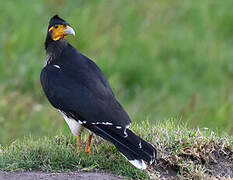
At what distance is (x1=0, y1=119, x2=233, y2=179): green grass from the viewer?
15.8ft

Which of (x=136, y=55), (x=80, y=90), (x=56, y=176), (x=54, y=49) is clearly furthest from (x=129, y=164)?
(x=136, y=55)

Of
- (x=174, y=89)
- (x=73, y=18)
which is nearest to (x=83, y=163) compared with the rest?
(x=174, y=89)

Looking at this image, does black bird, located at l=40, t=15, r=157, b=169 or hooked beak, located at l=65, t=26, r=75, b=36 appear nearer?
black bird, located at l=40, t=15, r=157, b=169

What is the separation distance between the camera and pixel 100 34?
1066 centimetres

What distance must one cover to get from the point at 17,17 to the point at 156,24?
2.43 m

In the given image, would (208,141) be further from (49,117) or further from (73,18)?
(73,18)

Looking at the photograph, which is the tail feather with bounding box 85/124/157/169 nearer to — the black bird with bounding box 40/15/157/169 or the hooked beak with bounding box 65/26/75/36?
the black bird with bounding box 40/15/157/169

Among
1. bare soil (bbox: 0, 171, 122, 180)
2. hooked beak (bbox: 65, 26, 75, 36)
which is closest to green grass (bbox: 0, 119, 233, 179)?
bare soil (bbox: 0, 171, 122, 180)

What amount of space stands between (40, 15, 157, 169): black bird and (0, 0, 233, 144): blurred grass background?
203 cm

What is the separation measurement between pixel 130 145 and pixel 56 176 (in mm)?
601

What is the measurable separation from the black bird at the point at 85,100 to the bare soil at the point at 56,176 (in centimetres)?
23

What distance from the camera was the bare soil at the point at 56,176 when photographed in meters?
4.59

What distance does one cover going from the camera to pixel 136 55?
10.1 meters

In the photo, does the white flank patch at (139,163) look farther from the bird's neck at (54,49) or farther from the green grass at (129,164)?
the bird's neck at (54,49)
